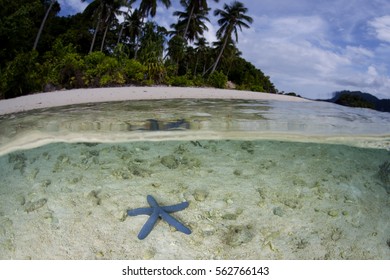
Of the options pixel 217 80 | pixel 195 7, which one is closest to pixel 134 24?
pixel 195 7

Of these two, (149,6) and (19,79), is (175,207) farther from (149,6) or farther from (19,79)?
(149,6)

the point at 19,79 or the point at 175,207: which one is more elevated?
the point at 19,79

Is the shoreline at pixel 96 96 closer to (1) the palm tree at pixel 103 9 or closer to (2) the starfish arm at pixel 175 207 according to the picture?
(2) the starfish arm at pixel 175 207

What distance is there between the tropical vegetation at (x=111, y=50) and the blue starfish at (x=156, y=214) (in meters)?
8.89

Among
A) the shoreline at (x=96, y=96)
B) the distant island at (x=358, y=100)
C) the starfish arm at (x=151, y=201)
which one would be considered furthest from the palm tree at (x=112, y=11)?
the starfish arm at (x=151, y=201)

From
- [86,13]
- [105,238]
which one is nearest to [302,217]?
[105,238]

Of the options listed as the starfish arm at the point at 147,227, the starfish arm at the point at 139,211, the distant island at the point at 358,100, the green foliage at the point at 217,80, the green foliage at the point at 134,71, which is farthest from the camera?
the green foliage at the point at 217,80

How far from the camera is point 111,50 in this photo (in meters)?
22.3

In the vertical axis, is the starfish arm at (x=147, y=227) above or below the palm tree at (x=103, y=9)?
below

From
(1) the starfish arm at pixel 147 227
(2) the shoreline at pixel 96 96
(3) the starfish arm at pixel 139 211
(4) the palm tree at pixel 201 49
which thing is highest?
(4) the palm tree at pixel 201 49

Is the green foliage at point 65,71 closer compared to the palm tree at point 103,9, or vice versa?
the green foliage at point 65,71

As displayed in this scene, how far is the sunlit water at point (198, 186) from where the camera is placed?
3.34m

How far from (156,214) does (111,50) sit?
20801 millimetres

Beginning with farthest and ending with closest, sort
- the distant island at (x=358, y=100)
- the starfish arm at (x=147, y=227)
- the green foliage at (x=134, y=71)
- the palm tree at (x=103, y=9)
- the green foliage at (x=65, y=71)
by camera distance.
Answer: the palm tree at (x=103, y=9), the green foliage at (x=134, y=71), the green foliage at (x=65, y=71), the distant island at (x=358, y=100), the starfish arm at (x=147, y=227)
